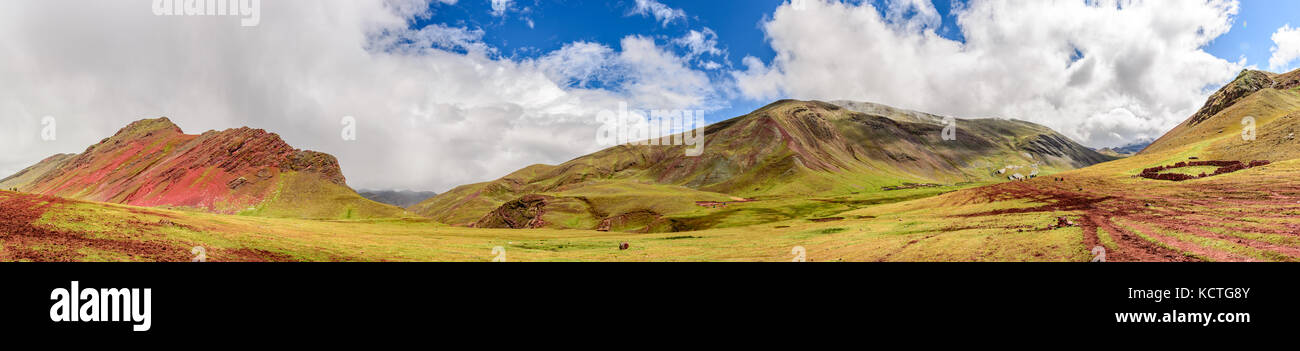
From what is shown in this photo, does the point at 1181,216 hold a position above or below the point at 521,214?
above

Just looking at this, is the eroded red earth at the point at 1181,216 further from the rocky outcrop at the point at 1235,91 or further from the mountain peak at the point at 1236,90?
the rocky outcrop at the point at 1235,91

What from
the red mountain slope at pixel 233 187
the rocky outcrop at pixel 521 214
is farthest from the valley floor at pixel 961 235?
the red mountain slope at pixel 233 187

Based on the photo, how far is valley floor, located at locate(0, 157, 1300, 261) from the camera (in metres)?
22.6

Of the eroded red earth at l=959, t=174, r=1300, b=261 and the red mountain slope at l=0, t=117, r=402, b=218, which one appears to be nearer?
the eroded red earth at l=959, t=174, r=1300, b=261

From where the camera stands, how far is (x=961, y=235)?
3422 centimetres

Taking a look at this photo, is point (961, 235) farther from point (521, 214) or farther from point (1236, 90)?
point (1236, 90)

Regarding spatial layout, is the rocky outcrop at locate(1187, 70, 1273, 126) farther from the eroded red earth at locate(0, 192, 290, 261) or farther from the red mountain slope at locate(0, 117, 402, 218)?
the red mountain slope at locate(0, 117, 402, 218)

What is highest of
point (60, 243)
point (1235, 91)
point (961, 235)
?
point (1235, 91)

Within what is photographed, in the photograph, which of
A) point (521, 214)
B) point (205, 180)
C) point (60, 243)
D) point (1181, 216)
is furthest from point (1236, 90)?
point (205, 180)

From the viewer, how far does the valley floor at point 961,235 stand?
74.3 ft

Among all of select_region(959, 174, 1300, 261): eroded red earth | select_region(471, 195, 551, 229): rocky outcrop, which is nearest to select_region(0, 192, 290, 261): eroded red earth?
select_region(959, 174, 1300, 261): eroded red earth
